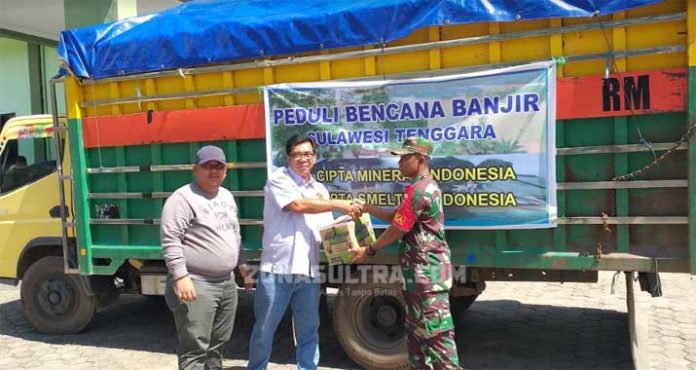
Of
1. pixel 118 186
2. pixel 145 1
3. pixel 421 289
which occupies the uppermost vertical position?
pixel 145 1

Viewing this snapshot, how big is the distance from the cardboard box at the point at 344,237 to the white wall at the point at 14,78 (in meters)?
11.7

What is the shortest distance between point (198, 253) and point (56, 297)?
297 centimetres

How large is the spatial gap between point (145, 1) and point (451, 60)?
8.26 metres

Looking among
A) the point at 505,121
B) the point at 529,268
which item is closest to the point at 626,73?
the point at 505,121

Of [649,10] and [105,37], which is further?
[105,37]

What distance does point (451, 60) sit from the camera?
13.1 ft

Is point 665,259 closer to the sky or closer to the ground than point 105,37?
closer to the ground

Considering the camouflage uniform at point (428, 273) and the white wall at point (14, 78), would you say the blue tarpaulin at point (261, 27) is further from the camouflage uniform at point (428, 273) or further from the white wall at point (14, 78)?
the white wall at point (14, 78)

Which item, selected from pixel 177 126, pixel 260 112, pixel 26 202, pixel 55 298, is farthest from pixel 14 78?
pixel 260 112

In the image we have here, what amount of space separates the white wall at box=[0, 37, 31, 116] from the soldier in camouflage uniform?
478 inches

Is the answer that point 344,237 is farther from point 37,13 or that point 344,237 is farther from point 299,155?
point 37,13

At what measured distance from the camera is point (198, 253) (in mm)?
3469

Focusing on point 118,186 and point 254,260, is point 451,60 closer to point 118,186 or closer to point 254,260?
point 254,260

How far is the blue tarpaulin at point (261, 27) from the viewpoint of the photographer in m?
3.75
